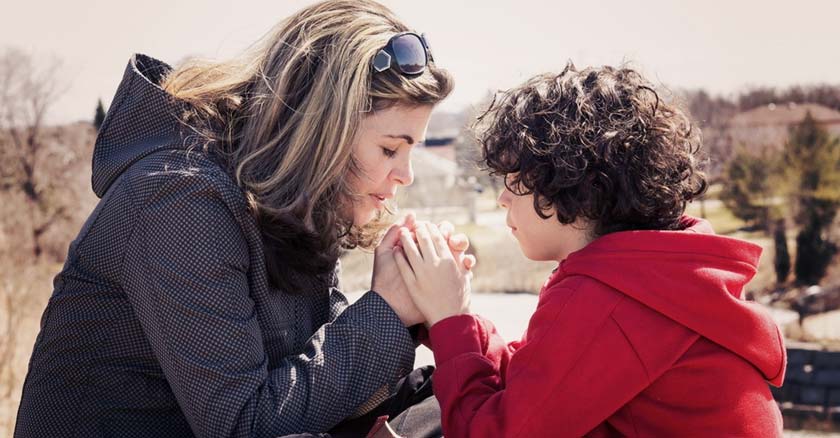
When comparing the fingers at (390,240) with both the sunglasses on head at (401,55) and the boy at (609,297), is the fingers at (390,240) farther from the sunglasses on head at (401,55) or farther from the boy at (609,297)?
the sunglasses on head at (401,55)

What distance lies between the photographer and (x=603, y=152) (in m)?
1.87

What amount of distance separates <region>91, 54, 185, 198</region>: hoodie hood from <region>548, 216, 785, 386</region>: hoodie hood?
993mm

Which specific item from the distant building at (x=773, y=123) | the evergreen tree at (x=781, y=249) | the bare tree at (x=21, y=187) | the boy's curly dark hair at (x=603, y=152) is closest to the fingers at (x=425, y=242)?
the boy's curly dark hair at (x=603, y=152)

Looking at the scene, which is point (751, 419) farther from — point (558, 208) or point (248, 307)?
point (248, 307)

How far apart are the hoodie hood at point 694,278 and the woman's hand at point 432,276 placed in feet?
1.00

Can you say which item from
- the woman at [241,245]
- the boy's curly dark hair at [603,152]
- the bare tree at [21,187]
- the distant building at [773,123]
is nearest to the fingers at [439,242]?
the woman at [241,245]

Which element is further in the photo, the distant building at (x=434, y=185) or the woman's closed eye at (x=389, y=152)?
the distant building at (x=434, y=185)

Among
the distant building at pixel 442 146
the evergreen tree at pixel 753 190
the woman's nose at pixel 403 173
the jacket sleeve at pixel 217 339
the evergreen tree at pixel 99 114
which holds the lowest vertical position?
the evergreen tree at pixel 753 190

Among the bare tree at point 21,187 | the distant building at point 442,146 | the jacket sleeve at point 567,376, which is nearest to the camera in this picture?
the jacket sleeve at point 567,376

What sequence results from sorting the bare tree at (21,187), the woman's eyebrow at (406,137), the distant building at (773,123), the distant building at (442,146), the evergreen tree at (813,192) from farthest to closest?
the distant building at (773,123), the evergreen tree at (813,192), the distant building at (442,146), the bare tree at (21,187), the woman's eyebrow at (406,137)

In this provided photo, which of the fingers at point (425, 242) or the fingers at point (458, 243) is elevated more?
the fingers at point (425, 242)

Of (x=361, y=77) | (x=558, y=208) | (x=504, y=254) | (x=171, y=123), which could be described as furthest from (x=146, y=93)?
(x=504, y=254)

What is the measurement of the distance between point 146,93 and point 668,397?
1.36 metres

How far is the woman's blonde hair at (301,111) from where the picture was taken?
202cm
